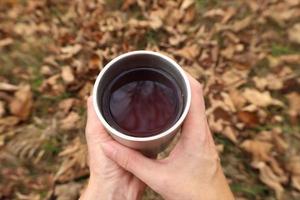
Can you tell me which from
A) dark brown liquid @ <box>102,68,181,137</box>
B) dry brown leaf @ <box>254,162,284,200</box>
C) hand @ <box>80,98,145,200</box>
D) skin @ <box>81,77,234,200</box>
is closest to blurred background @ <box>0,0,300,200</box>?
dry brown leaf @ <box>254,162,284,200</box>

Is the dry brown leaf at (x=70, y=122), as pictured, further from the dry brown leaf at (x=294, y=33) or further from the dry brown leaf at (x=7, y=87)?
the dry brown leaf at (x=294, y=33)

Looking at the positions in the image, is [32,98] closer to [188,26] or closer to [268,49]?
[188,26]

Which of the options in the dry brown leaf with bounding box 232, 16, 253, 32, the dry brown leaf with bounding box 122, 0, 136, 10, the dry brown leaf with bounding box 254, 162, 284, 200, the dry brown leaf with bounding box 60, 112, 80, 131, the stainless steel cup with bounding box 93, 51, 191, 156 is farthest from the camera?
the dry brown leaf with bounding box 122, 0, 136, 10

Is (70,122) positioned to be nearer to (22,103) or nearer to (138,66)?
(22,103)

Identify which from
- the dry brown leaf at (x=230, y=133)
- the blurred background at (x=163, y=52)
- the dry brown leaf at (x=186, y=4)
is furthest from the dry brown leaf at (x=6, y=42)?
the dry brown leaf at (x=230, y=133)

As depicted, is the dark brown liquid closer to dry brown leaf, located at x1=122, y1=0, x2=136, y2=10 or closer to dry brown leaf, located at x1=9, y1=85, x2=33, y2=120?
dry brown leaf, located at x1=9, y1=85, x2=33, y2=120

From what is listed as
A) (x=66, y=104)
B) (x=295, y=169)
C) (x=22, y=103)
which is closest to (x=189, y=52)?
(x=66, y=104)

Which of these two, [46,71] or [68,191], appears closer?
[68,191]
